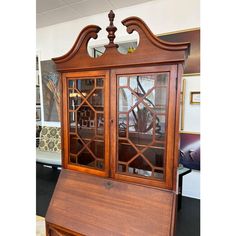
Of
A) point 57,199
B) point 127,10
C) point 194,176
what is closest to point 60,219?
point 57,199

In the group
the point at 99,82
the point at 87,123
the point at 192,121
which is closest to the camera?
the point at 99,82

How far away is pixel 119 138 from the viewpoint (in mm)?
1283

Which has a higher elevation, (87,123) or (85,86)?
(85,86)

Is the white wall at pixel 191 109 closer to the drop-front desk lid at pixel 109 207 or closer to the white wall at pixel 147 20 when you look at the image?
the white wall at pixel 147 20

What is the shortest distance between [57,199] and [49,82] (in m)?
2.89

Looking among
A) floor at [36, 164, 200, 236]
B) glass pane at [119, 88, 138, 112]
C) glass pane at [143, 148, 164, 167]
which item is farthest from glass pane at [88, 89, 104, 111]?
floor at [36, 164, 200, 236]

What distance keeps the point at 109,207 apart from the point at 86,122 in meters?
0.61

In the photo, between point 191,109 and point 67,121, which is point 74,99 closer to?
point 67,121

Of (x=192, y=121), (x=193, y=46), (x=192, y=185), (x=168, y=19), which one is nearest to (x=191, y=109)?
(x=192, y=121)

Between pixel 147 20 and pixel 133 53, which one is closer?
pixel 133 53

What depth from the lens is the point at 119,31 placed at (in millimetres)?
3062

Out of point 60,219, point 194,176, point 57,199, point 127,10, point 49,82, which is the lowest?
point 194,176

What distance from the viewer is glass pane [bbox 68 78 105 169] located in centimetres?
135
